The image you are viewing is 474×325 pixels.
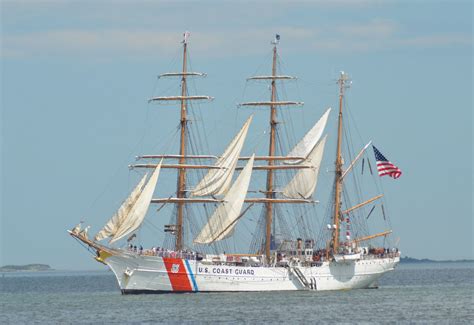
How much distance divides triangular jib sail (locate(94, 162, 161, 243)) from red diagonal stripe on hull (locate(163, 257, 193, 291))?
3.88m

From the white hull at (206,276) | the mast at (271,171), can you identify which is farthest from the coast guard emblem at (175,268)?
the mast at (271,171)

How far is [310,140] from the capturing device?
351ft

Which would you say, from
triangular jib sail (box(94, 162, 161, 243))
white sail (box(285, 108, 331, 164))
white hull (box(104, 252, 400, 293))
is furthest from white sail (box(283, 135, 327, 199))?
→ triangular jib sail (box(94, 162, 161, 243))

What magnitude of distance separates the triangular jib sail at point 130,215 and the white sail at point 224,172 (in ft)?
17.5

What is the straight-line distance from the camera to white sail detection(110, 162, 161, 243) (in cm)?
9581

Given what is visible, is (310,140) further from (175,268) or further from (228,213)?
(175,268)

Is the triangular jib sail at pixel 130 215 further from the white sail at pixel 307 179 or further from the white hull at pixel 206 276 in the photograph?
the white sail at pixel 307 179

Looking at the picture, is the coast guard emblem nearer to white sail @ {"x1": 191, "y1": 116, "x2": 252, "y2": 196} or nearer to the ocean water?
the ocean water

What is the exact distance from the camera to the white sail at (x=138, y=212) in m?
95.8

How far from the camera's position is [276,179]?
108 m

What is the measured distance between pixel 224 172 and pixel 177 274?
10380mm

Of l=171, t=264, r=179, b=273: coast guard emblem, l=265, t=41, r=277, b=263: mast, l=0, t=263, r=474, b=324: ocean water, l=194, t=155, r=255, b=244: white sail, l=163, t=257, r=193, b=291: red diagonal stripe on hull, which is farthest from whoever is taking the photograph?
l=265, t=41, r=277, b=263: mast

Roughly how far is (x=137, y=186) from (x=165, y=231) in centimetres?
581

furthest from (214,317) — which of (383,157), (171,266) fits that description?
(383,157)
